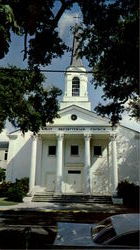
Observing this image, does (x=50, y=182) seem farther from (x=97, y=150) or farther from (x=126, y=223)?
(x=126, y=223)

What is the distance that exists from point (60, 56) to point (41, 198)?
20525 millimetres

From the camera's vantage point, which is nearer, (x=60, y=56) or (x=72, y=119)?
(x=60, y=56)

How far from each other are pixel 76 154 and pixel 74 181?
3247mm

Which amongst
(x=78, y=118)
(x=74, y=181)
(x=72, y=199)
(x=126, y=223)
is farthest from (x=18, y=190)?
(x=126, y=223)

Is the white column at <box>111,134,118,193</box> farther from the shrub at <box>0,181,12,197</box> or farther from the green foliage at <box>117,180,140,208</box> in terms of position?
the shrub at <box>0,181,12,197</box>

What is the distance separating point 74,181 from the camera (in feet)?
108

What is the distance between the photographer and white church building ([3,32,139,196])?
103 feet

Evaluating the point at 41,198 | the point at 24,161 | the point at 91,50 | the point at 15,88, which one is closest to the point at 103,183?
the point at 41,198

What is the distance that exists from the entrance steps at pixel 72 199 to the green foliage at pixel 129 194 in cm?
143

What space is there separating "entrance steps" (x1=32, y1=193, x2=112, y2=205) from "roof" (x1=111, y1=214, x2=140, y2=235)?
72.8 feet

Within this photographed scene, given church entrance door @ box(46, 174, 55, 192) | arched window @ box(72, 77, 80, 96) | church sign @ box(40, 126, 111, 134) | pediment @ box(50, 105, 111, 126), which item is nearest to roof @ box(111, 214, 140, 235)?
church sign @ box(40, 126, 111, 134)

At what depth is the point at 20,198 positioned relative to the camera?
1061 inches

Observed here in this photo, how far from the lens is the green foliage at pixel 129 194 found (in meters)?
26.5

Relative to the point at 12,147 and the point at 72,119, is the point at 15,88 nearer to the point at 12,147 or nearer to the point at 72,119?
the point at 72,119
